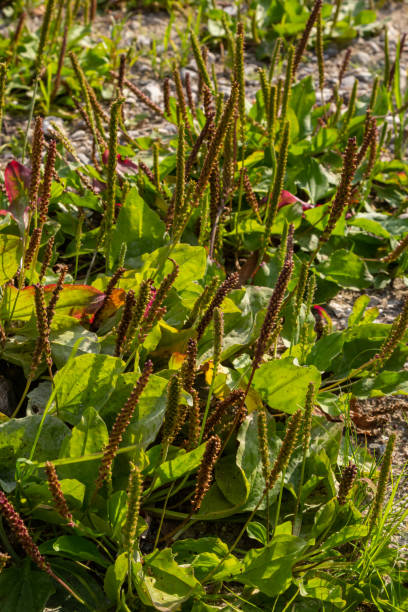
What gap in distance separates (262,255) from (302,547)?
1.34m

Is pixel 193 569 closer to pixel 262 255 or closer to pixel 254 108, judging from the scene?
pixel 262 255

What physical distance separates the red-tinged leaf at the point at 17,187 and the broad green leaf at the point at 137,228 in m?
0.36

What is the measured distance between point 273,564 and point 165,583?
278 millimetres

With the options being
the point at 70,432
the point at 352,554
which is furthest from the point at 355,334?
the point at 70,432

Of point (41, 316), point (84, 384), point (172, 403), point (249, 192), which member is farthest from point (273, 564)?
point (249, 192)

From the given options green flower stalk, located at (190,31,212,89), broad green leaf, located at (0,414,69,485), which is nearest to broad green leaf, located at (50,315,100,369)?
broad green leaf, located at (0,414,69,485)

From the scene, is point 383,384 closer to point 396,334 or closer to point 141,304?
point 396,334

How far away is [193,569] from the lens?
174cm

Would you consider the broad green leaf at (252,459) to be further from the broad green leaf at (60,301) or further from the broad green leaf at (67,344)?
the broad green leaf at (60,301)

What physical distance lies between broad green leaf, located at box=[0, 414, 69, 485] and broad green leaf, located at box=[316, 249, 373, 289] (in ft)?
4.79

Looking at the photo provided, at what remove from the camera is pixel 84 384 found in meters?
1.99

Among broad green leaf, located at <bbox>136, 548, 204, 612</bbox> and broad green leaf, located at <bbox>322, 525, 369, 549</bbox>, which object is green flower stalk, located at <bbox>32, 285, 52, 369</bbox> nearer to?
broad green leaf, located at <bbox>136, 548, 204, 612</bbox>

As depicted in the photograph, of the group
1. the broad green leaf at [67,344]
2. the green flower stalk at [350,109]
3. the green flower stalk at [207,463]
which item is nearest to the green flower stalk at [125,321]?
the broad green leaf at [67,344]

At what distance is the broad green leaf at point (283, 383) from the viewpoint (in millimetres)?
2211
